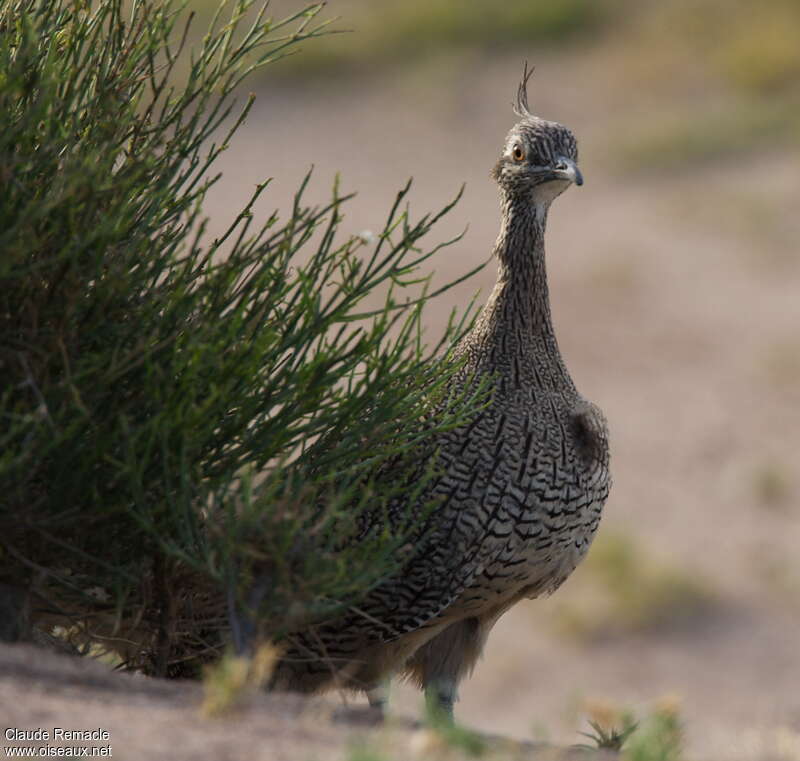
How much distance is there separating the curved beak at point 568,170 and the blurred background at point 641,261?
179 cm

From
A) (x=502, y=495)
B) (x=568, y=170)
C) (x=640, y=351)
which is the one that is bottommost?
(x=502, y=495)

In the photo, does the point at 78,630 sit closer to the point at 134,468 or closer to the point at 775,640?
the point at 134,468

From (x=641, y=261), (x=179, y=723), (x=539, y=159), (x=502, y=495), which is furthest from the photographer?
(x=641, y=261)

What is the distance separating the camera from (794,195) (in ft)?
51.3

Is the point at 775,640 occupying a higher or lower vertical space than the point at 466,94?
lower

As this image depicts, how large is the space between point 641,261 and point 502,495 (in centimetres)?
1073

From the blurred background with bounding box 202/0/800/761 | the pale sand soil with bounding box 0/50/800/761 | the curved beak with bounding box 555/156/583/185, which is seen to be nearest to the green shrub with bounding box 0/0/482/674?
the pale sand soil with bounding box 0/50/800/761

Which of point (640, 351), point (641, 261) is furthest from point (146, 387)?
point (641, 261)

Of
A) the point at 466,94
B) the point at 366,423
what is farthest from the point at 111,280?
the point at 466,94

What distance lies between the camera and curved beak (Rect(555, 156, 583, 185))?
5.07 m

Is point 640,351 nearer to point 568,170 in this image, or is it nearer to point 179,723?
point 568,170

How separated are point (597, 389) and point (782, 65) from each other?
257 inches

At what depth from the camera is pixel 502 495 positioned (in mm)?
4902

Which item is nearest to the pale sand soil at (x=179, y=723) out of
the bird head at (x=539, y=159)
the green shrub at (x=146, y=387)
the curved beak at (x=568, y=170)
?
the green shrub at (x=146, y=387)
